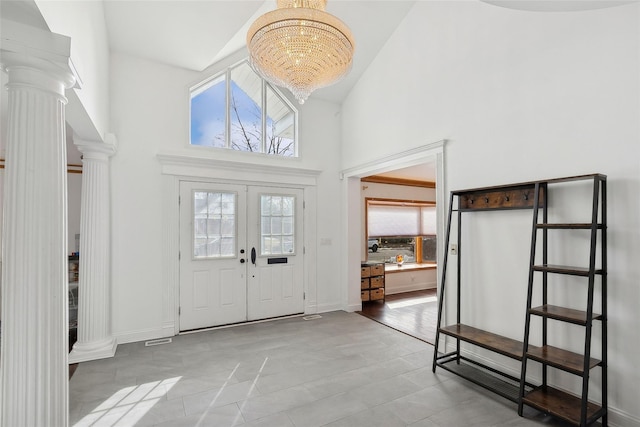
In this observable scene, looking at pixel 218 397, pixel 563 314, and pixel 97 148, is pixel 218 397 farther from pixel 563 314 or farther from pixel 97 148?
pixel 97 148

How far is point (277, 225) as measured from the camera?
514 centimetres

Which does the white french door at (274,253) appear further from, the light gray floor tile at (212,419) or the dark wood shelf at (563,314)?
the dark wood shelf at (563,314)

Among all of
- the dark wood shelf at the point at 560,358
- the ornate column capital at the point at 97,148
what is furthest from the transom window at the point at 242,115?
the dark wood shelf at the point at 560,358

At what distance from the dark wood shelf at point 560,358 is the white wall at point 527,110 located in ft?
0.68

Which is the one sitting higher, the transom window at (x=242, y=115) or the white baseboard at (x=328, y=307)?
the transom window at (x=242, y=115)

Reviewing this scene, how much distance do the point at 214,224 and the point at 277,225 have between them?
96 cm

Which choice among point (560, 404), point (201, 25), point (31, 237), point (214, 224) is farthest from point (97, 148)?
point (560, 404)

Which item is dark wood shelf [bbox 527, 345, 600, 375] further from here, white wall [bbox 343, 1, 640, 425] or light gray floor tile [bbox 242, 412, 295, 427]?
light gray floor tile [bbox 242, 412, 295, 427]

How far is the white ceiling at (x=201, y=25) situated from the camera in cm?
353

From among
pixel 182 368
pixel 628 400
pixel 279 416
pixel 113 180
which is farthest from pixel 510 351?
pixel 113 180

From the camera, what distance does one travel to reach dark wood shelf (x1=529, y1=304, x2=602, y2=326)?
90.6 inches

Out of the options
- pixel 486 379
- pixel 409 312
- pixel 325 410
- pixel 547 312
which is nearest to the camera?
pixel 547 312

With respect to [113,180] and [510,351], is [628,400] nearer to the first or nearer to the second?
[510,351]

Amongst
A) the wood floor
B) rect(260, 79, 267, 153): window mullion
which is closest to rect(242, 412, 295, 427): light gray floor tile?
the wood floor
